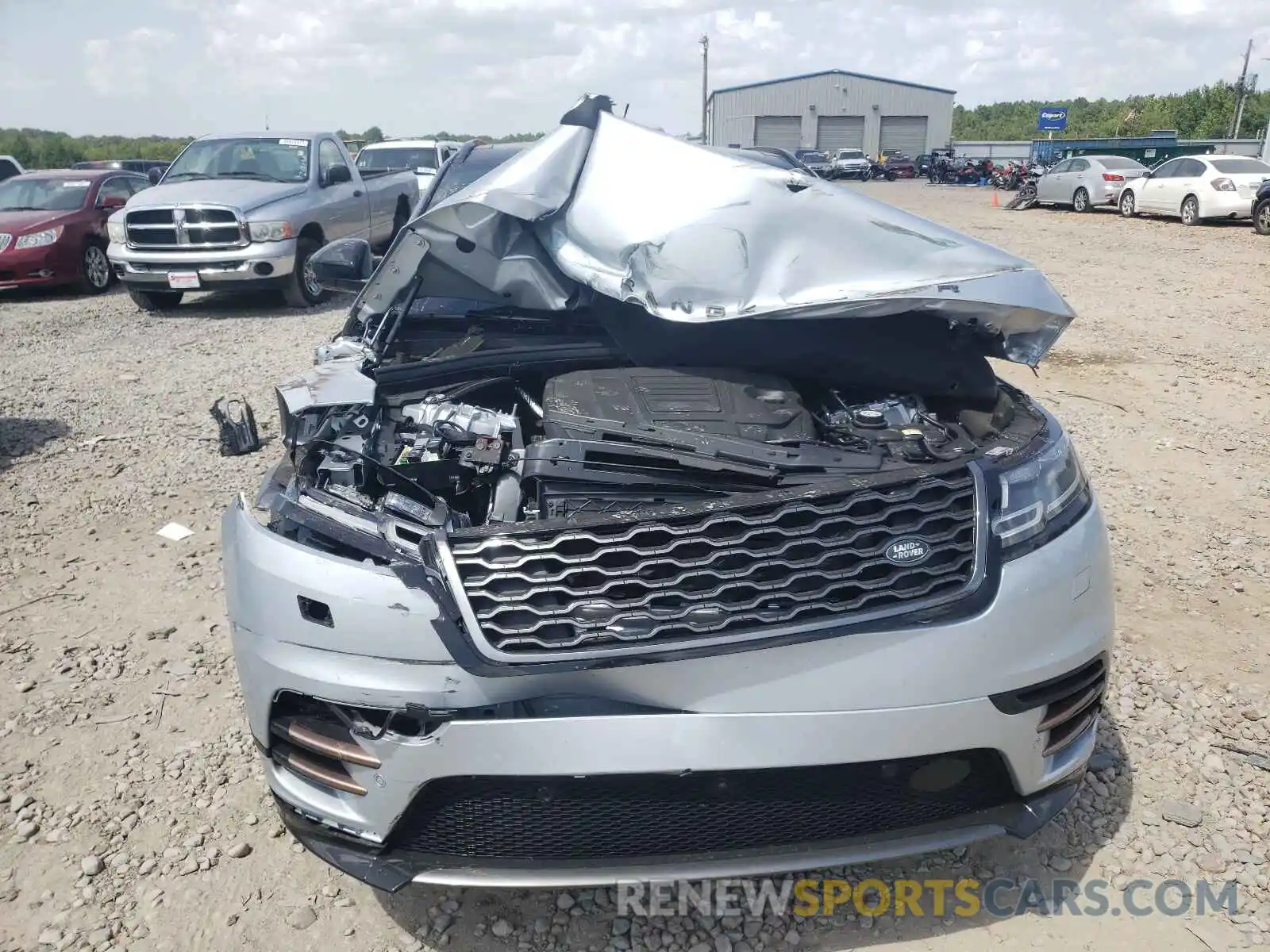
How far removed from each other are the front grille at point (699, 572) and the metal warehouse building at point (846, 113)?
5685 centimetres

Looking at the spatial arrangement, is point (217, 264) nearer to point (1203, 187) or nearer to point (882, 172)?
point (1203, 187)

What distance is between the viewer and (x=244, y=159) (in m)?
10.4

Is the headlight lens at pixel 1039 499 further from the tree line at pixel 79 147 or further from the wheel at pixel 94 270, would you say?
the tree line at pixel 79 147

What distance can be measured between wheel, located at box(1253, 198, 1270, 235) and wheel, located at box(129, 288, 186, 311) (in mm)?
16848

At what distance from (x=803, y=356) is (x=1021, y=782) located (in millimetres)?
1231

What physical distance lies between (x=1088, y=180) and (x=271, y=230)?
1868 centimetres

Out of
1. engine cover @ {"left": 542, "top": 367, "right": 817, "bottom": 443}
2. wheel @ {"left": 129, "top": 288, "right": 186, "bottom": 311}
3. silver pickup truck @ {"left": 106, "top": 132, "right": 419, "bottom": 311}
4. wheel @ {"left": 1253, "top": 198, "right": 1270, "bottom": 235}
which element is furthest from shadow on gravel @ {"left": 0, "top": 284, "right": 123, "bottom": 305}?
wheel @ {"left": 1253, "top": 198, "right": 1270, "bottom": 235}

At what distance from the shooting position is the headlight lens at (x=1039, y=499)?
2.03 metres

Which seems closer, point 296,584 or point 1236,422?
point 296,584

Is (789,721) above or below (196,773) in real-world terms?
above

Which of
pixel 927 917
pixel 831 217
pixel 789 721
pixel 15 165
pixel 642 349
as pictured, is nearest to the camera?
pixel 789 721

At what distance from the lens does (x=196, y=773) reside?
8.98 feet

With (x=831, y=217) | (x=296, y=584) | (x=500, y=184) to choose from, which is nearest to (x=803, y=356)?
(x=831, y=217)

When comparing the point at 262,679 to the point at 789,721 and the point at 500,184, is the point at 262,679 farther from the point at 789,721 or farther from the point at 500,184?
the point at 500,184
